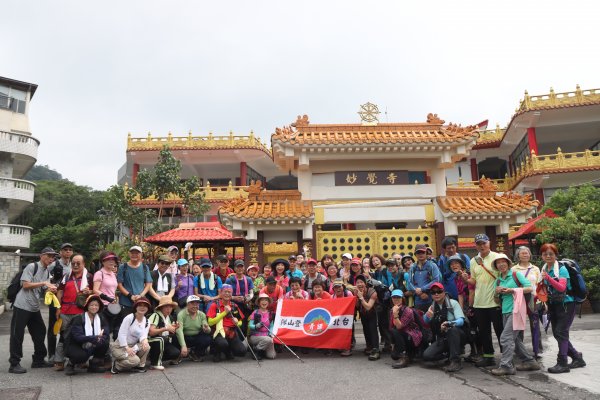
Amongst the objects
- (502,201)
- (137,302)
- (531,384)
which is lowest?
(531,384)

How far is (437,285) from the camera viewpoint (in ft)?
20.3

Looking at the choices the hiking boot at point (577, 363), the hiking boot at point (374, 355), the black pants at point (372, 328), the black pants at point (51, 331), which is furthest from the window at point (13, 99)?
the hiking boot at point (577, 363)

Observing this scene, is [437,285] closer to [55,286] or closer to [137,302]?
[137,302]

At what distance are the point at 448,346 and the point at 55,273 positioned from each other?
6005 mm

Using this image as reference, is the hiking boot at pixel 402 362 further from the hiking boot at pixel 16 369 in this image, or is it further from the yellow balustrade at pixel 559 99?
the yellow balustrade at pixel 559 99

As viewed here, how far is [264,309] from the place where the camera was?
742 centimetres

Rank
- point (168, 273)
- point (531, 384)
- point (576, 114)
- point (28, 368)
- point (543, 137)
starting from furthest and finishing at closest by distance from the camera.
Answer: point (543, 137)
point (576, 114)
point (168, 273)
point (28, 368)
point (531, 384)

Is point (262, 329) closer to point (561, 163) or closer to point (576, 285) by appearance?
point (576, 285)

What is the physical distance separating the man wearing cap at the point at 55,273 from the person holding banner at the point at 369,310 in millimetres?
4636

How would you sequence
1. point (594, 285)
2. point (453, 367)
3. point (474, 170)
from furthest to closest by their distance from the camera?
point (474, 170) → point (594, 285) → point (453, 367)

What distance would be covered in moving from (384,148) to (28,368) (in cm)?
878

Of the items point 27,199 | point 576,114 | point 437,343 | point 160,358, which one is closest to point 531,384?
point 437,343

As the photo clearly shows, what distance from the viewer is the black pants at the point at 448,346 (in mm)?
5995

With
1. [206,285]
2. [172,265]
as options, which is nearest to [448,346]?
[206,285]
